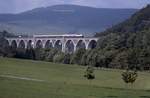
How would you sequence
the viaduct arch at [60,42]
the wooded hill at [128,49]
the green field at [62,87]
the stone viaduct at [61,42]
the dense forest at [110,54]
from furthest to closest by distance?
the stone viaduct at [61,42] < the viaduct arch at [60,42] < the dense forest at [110,54] < the wooded hill at [128,49] < the green field at [62,87]

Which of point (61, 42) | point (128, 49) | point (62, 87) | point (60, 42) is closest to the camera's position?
point (62, 87)

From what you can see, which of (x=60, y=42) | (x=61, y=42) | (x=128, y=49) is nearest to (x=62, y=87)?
(x=128, y=49)

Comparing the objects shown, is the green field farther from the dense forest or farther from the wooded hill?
the dense forest

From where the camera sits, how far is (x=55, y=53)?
125500 millimetres

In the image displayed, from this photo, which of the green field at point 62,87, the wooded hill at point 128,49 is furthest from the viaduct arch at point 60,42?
the green field at point 62,87

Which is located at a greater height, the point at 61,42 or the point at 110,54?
the point at 61,42

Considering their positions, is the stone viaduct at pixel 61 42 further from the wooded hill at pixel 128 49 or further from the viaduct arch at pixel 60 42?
the wooded hill at pixel 128 49

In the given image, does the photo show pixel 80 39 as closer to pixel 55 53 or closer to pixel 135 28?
pixel 135 28

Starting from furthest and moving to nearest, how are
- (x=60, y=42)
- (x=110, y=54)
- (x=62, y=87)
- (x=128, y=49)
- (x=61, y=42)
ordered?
(x=60, y=42), (x=61, y=42), (x=128, y=49), (x=110, y=54), (x=62, y=87)

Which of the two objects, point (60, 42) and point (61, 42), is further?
point (60, 42)

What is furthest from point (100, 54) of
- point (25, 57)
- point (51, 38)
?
point (51, 38)

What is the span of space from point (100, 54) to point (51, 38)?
8268 centimetres

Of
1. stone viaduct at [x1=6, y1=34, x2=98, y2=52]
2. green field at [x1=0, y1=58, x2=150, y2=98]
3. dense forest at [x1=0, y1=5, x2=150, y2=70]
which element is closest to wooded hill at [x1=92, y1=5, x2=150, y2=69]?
dense forest at [x1=0, y1=5, x2=150, y2=70]

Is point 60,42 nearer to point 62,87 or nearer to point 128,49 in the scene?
point 128,49
